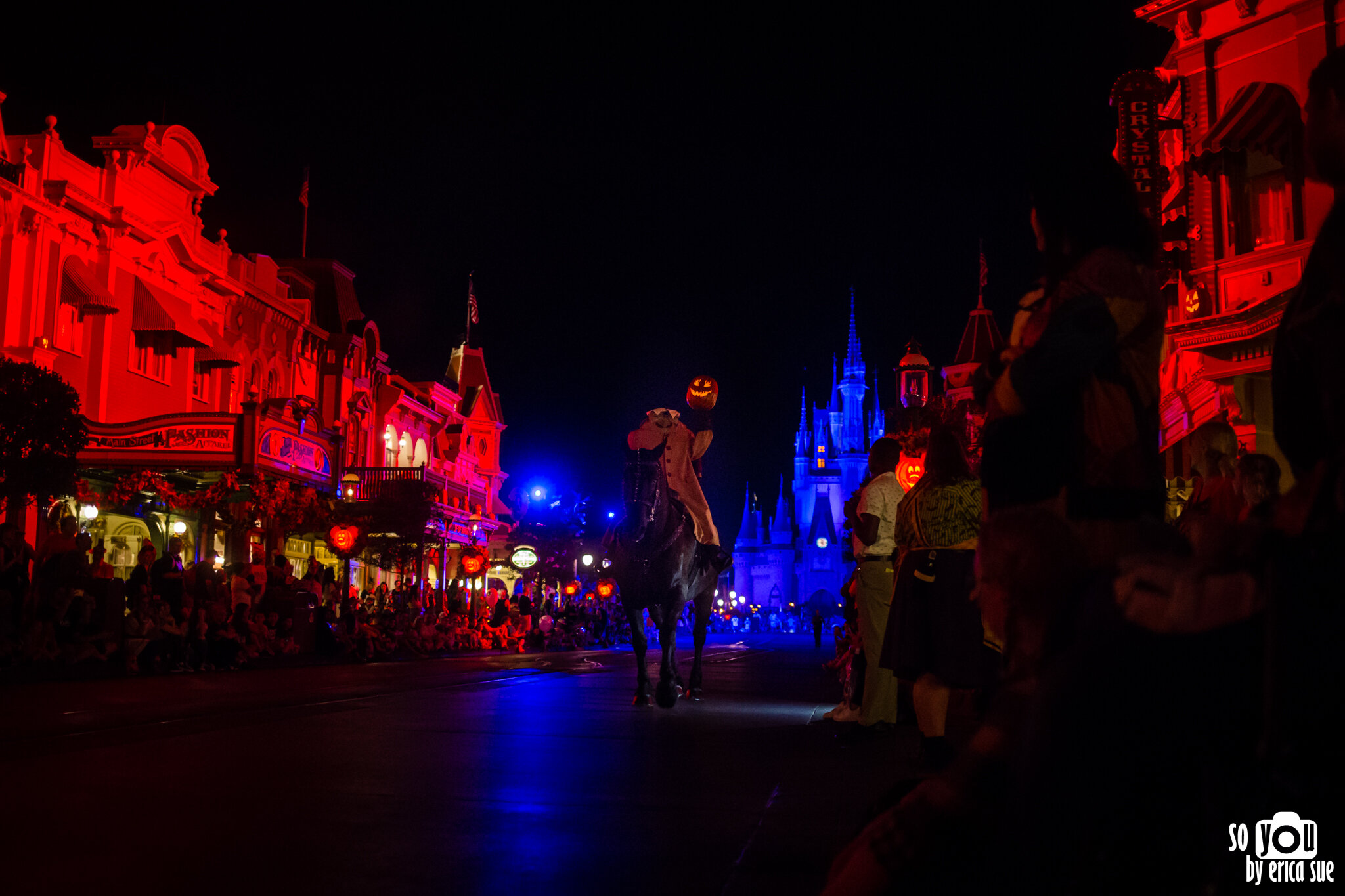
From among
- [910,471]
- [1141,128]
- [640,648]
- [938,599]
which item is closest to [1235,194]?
[1141,128]

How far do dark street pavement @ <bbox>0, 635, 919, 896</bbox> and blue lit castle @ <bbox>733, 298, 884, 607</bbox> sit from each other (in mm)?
138161

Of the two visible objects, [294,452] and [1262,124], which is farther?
[294,452]

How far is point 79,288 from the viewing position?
81.3ft

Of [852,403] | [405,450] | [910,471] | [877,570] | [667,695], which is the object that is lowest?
[667,695]

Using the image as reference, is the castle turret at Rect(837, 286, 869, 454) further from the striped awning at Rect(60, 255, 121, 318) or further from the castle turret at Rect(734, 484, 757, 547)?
the striped awning at Rect(60, 255, 121, 318)

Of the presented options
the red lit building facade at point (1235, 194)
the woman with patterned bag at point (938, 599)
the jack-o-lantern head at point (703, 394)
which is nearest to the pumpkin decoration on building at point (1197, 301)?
the red lit building facade at point (1235, 194)

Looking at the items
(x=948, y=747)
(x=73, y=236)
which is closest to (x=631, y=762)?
(x=948, y=747)

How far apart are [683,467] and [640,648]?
1.80 m

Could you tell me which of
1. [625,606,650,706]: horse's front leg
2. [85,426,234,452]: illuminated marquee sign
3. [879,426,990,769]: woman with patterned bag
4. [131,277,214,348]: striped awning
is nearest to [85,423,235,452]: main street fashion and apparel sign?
[85,426,234,452]: illuminated marquee sign

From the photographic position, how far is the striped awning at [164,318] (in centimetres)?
2731

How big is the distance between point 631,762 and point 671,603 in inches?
182

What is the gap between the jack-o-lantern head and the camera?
12.5 m

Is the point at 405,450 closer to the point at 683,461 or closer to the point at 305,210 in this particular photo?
the point at 305,210

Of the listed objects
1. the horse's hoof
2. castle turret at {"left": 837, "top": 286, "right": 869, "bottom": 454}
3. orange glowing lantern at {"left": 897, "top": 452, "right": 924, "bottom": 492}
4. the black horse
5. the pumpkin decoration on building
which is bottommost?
the horse's hoof
